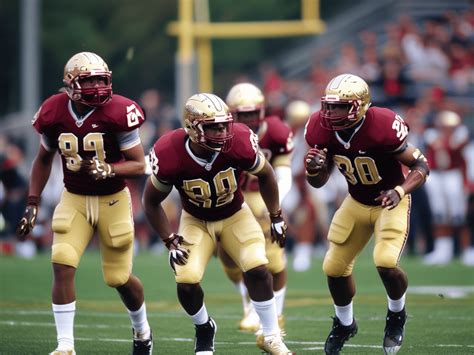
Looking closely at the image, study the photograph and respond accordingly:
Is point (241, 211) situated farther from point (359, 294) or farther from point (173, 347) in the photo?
point (359, 294)

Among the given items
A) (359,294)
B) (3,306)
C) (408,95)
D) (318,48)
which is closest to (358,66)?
(408,95)

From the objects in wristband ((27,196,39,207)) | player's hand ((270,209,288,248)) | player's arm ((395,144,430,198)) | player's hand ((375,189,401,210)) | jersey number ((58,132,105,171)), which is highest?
jersey number ((58,132,105,171))

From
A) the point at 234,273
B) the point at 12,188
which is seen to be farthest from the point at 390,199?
the point at 12,188

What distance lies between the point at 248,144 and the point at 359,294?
4.70m

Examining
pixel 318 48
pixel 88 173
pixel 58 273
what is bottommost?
pixel 318 48

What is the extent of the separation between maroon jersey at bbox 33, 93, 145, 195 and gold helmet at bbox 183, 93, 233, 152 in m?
0.48

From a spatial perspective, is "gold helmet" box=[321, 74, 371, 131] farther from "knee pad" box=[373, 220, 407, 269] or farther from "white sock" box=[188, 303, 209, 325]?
"white sock" box=[188, 303, 209, 325]

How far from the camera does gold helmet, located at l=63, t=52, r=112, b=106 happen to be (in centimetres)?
756

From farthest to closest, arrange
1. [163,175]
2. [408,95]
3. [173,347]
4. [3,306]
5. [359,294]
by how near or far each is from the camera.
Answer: [408,95]
[359,294]
[3,306]
[173,347]
[163,175]

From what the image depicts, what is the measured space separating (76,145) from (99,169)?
356mm

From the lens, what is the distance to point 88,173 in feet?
24.7

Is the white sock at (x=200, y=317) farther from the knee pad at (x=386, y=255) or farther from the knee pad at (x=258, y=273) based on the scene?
the knee pad at (x=386, y=255)

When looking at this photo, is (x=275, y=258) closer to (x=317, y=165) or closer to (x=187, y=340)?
(x=187, y=340)

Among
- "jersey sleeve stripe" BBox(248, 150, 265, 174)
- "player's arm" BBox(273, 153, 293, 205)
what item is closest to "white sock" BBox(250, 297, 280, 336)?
"jersey sleeve stripe" BBox(248, 150, 265, 174)
